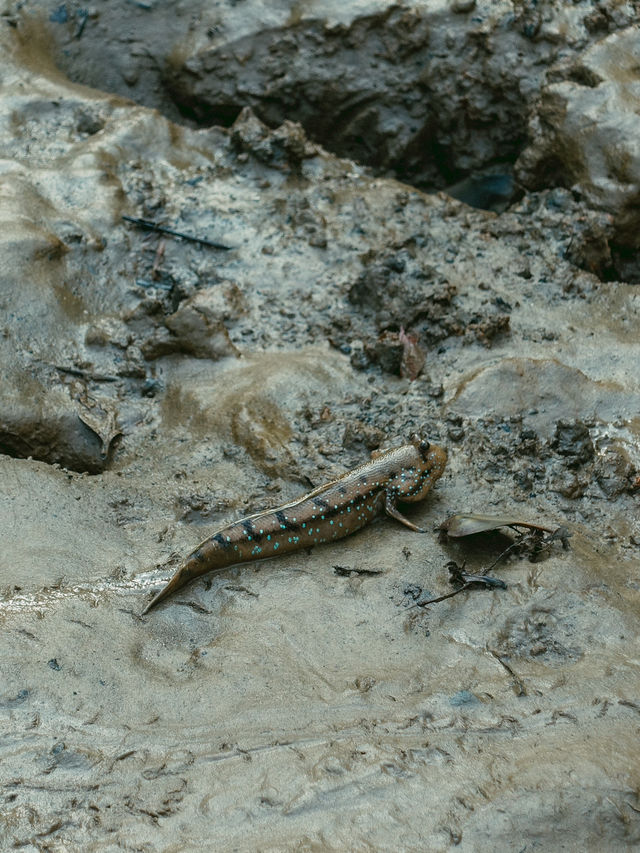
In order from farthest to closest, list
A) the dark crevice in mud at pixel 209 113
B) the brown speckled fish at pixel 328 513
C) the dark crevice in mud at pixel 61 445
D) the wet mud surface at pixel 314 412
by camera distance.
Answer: the dark crevice in mud at pixel 209 113 < the dark crevice in mud at pixel 61 445 < the brown speckled fish at pixel 328 513 < the wet mud surface at pixel 314 412

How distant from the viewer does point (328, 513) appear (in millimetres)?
4016

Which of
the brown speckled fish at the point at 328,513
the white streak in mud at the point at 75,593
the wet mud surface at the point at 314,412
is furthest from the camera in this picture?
the brown speckled fish at the point at 328,513

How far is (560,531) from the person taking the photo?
3.87m

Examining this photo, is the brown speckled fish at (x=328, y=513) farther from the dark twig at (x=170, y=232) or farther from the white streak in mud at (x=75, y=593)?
the dark twig at (x=170, y=232)

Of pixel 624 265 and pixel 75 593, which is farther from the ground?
pixel 624 265

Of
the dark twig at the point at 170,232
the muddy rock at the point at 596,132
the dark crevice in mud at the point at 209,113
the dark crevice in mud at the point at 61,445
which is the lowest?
the dark crevice in mud at the point at 61,445

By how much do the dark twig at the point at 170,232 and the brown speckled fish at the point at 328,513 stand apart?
7.68ft

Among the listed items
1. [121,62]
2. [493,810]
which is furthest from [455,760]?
[121,62]

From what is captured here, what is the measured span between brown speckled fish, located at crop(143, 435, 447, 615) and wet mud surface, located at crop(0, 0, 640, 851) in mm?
94

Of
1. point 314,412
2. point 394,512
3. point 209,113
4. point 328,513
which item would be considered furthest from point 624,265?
point 209,113

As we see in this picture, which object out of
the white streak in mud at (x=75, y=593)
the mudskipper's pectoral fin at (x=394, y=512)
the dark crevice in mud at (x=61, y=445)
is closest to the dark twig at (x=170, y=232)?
the dark crevice in mud at (x=61, y=445)

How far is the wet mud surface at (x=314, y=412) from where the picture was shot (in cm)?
291

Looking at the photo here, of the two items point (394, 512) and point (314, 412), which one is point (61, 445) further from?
point (394, 512)

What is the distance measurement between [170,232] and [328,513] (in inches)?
111
